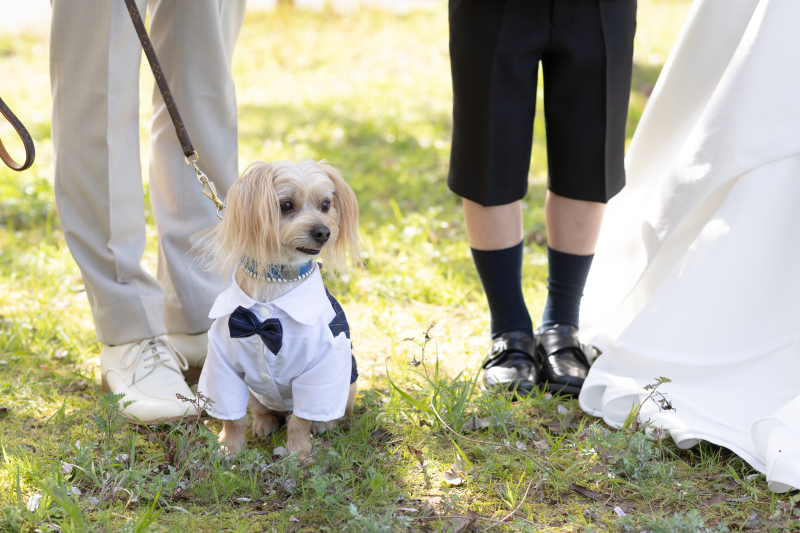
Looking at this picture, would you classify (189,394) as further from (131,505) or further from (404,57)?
(404,57)

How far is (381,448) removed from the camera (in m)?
2.09

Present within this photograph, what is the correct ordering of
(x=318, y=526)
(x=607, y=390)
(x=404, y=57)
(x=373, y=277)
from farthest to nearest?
(x=404, y=57), (x=373, y=277), (x=607, y=390), (x=318, y=526)

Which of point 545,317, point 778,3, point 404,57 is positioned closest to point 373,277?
point 545,317

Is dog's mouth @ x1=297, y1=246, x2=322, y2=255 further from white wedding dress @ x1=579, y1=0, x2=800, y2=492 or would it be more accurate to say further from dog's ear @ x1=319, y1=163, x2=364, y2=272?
white wedding dress @ x1=579, y1=0, x2=800, y2=492

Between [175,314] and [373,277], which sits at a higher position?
[175,314]

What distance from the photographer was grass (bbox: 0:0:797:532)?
177 cm

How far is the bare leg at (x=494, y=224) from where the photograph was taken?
2.51 meters

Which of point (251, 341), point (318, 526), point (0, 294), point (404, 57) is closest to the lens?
point (318, 526)

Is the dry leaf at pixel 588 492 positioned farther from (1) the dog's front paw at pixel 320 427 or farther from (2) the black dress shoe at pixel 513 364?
(1) the dog's front paw at pixel 320 427

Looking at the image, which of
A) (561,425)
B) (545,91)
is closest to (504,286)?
(561,425)

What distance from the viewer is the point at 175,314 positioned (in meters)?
2.57

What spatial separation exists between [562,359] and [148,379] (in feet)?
5.07

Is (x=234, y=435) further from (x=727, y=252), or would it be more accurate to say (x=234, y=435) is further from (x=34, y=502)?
(x=727, y=252)

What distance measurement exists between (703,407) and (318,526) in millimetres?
1306
